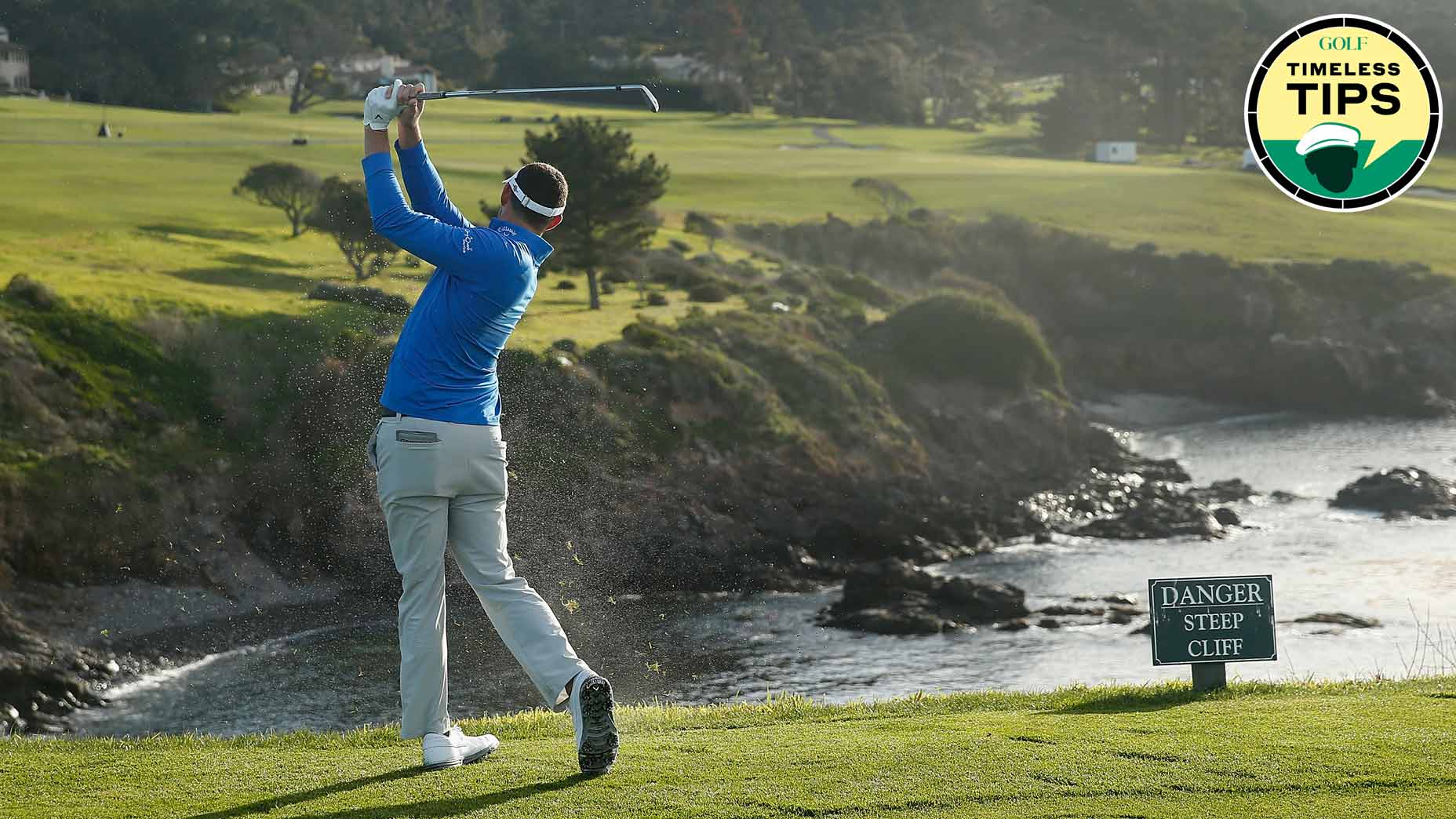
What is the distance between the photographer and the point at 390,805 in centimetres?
686

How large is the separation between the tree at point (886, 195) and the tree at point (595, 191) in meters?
32.4

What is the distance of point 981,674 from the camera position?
27.9 meters

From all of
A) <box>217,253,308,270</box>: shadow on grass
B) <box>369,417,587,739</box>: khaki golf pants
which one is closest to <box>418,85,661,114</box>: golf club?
<box>369,417,587,739</box>: khaki golf pants

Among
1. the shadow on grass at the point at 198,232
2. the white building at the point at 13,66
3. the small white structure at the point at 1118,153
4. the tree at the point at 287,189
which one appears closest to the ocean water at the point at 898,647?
the shadow on grass at the point at 198,232

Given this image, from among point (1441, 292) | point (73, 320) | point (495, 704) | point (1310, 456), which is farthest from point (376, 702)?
point (1441, 292)

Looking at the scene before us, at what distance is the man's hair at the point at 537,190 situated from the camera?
297 inches

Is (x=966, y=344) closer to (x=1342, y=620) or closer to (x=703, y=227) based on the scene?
(x=703, y=227)

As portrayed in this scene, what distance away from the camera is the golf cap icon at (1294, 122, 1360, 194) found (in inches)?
1948

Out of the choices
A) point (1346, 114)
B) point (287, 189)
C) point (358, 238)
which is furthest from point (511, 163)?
point (1346, 114)

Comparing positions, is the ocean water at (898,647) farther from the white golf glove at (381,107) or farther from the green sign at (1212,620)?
the white golf glove at (381,107)

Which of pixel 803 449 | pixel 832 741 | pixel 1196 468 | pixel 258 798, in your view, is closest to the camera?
pixel 258 798

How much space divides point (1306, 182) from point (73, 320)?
204ft

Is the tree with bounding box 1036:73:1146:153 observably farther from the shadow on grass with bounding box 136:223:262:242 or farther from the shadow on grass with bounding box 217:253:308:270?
the shadow on grass with bounding box 217:253:308:270

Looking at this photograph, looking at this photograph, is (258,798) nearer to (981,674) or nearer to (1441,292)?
(981,674)
